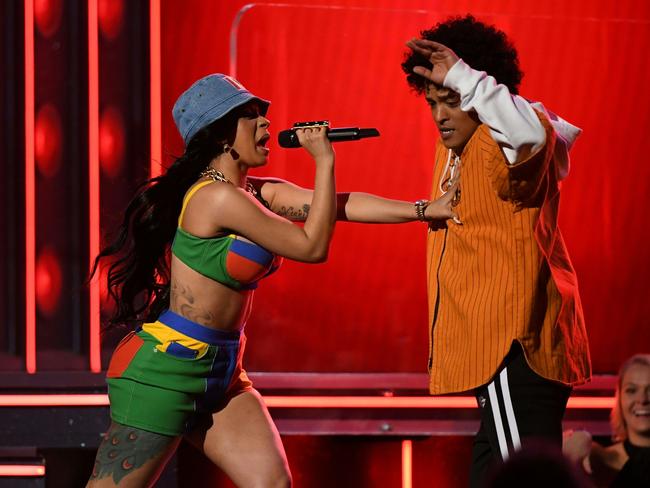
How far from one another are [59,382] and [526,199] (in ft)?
7.05

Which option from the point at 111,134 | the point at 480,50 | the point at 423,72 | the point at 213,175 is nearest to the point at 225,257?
the point at 213,175

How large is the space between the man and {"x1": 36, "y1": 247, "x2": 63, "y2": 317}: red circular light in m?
1.82

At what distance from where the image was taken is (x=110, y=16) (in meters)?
4.32

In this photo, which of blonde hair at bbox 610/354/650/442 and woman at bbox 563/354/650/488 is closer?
woman at bbox 563/354/650/488

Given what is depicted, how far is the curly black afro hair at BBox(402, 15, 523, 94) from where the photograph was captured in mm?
3066

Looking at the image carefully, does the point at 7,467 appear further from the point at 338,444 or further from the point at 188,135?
the point at 188,135

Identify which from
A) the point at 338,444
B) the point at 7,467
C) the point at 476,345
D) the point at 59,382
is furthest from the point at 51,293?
the point at 476,345

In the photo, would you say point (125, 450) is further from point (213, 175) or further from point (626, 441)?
point (626, 441)

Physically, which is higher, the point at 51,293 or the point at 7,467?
the point at 51,293

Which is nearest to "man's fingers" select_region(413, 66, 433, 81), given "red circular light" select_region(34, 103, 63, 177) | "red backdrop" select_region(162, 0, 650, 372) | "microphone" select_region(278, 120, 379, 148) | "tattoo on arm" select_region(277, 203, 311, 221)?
"microphone" select_region(278, 120, 379, 148)

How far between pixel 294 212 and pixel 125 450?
0.92 metres

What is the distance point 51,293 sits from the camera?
4371 millimetres

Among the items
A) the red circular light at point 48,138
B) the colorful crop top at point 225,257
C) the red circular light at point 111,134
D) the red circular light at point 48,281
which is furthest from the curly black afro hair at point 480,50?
the red circular light at point 48,281

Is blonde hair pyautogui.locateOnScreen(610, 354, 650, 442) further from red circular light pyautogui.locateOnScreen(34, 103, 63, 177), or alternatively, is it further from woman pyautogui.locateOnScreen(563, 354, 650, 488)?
A: red circular light pyautogui.locateOnScreen(34, 103, 63, 177)
